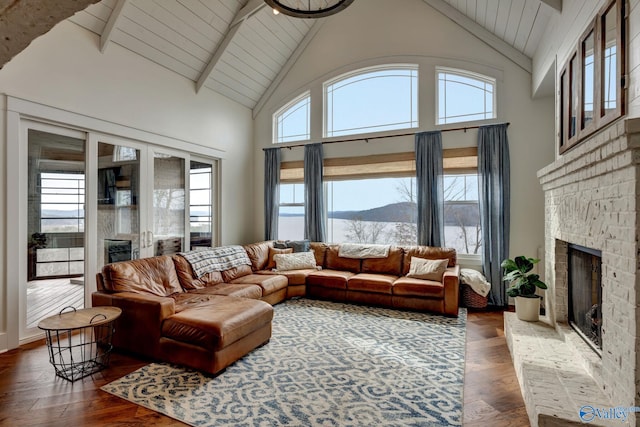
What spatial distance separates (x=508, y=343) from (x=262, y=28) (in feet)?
17.7

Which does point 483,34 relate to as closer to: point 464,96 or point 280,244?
point 464,96

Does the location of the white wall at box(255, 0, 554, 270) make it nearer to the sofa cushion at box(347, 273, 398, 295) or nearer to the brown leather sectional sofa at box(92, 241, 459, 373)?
the brown leather sectional sofa at box(92, 241, 459, 373)

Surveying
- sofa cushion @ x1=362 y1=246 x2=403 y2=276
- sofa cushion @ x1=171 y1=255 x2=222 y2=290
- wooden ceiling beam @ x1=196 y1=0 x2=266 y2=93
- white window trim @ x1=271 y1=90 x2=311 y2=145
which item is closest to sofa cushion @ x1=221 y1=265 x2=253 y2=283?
sofa cushion @ x1=171 y1=255 x2=222 y2=290

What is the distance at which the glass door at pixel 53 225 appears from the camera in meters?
3.31

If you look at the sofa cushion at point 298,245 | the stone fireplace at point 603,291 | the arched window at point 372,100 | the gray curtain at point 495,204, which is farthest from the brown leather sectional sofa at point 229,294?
the arched window at point 372,100

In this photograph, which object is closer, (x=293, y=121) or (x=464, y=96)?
(x=464, y=96)

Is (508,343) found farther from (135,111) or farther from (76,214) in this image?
(135,111)

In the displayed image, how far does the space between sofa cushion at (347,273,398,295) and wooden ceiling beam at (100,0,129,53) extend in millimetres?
4229

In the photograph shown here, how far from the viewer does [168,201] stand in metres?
4.80

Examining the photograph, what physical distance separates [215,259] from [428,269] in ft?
9.51

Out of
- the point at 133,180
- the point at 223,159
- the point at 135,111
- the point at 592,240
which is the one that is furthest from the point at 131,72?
the point at 592,240

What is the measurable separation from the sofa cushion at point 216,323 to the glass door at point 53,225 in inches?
69.8

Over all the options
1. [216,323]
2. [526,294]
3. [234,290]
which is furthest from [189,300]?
[526,294]

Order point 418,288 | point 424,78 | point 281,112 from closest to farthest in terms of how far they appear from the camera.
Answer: point 418,288 → point 424,78 → point 281,112
